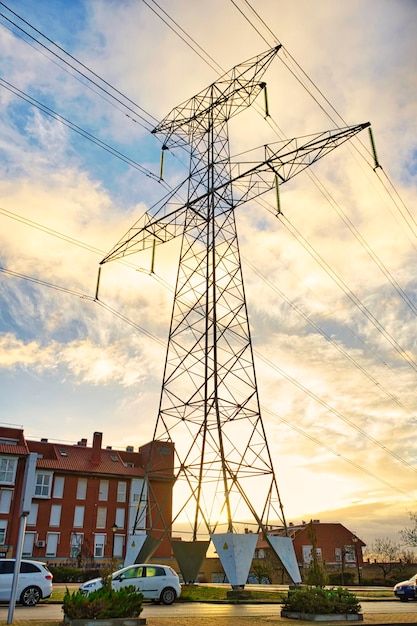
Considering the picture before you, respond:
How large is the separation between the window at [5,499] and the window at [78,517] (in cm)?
638

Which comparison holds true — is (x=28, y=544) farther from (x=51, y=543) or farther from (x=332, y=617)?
(x=332, y=617)

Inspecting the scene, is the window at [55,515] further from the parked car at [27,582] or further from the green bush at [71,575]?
the parked car at [27,582]

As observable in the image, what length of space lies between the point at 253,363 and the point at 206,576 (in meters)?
41.0

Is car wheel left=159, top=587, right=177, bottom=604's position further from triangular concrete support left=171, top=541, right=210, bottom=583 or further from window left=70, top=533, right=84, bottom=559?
window left=70, top=533, right=84, bottom=559

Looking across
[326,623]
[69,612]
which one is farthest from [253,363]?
[69,612]

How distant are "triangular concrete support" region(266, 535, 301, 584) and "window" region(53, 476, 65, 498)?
116ft

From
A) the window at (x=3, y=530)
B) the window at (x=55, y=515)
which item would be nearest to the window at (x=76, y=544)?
the window at (x=55, y=515)

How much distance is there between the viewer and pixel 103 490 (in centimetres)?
5256

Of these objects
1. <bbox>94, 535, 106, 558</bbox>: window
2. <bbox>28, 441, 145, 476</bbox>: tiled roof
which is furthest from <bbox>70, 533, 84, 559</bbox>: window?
<bbox>28, 441, 145, 476</bbox>: tiled roof

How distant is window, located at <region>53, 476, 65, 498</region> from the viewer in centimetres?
5016

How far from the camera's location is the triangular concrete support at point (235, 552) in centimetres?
1877

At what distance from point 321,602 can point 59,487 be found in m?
43.3

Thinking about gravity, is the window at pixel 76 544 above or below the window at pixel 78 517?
below

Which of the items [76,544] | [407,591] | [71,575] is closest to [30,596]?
[407,591]
